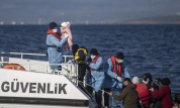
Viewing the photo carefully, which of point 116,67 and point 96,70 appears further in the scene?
point 116,67

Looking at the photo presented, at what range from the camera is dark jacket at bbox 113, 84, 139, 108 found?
11.2 metres

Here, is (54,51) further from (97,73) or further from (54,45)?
(97,73)

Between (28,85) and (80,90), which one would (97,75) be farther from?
(28,85)

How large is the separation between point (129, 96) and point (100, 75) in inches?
50.3

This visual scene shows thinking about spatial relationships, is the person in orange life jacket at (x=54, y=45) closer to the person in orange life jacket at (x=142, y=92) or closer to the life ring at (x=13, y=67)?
the life ring at (x=13, y=67)

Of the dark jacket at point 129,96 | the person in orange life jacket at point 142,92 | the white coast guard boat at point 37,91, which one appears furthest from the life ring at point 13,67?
the person in orange life jacket at point 142,92

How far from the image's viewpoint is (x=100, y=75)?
1230cm

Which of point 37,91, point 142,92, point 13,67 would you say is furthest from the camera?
point 13,67

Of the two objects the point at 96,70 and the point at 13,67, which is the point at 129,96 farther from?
the point at 13,67

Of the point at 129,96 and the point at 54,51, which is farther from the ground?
the point at 54,51

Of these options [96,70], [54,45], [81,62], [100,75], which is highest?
[54,45]

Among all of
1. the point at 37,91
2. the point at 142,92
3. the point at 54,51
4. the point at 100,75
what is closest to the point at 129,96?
the point at 142,92

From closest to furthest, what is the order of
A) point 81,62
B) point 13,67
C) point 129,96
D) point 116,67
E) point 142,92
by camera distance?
point 129,96 → point 142,92 → point 13,67 → point 81,62 → point 116,67

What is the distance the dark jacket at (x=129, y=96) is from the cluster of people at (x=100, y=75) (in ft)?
1.12
